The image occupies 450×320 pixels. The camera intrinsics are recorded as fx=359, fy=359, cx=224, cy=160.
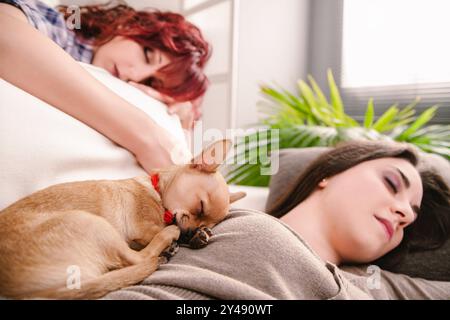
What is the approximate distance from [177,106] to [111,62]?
214mm

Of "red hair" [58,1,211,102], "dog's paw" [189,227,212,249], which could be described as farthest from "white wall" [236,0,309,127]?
"dog's paw" [189,227,212,249]

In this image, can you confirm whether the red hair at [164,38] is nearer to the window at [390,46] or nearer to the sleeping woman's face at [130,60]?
the sleeping woman's face at [130,60]

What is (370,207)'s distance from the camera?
727 millimetres

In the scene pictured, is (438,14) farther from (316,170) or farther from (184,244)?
(184,244)

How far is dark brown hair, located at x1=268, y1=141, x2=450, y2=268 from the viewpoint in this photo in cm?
89

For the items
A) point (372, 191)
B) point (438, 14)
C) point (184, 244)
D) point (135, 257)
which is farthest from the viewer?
point (438, 14)

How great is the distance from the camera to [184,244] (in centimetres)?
59

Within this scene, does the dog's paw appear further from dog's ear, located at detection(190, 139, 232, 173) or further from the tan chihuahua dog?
dog's ear, located at detection(190, 139, 232, 173)

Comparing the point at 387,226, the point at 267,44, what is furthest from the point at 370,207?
the point at 267,44

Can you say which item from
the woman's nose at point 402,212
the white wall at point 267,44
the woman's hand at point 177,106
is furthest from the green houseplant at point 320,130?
the woman's nose at point 402,212

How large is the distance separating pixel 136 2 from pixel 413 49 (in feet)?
3.09

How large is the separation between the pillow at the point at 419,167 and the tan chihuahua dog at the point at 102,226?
0.48 metres

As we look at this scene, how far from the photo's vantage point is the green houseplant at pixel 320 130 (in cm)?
121
